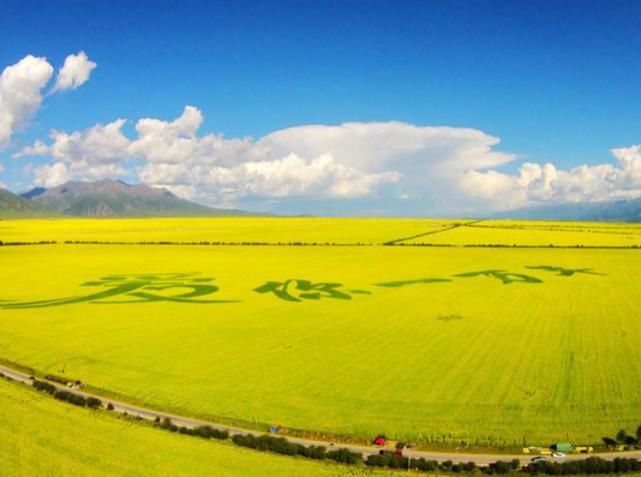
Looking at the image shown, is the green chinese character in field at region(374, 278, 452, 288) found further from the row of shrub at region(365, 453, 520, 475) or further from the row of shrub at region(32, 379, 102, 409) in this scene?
the row of shrub at region(365, 453, 520, 475)

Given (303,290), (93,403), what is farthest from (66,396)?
(303,290)

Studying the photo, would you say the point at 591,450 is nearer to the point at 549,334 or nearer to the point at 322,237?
the point at 549,334

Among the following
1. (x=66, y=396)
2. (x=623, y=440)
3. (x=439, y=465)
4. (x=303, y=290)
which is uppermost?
(x=303, y=290)

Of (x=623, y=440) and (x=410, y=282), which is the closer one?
→ (x=623, y=440)

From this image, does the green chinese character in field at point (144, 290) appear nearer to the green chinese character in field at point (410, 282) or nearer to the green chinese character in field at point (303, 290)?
the green chinese character in field at point (303, 290)

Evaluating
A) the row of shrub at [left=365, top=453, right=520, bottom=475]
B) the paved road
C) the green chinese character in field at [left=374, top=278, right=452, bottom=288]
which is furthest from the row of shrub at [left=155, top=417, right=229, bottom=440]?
the green chinese character in field at [left=374, top=278, right=452, bottom=288]

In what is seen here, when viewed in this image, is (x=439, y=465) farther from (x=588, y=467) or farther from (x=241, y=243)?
(x=241, y=243)

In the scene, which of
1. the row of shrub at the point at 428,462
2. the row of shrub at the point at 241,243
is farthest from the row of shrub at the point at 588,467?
the row of shrub at the point at 241,243
